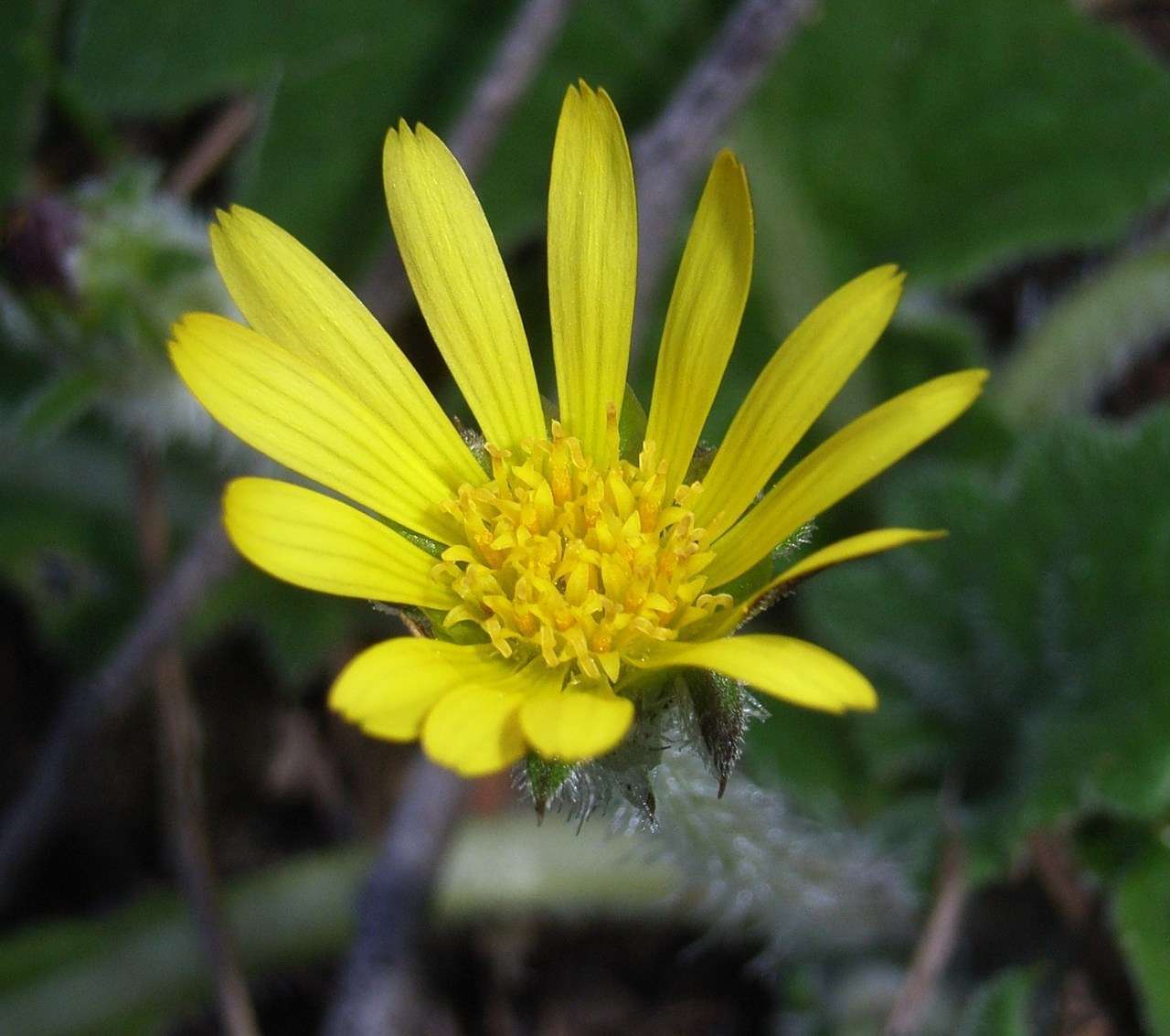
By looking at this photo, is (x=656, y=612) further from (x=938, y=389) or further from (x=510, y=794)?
(x=510, y=794)

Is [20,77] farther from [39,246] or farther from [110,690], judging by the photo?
[110,690]

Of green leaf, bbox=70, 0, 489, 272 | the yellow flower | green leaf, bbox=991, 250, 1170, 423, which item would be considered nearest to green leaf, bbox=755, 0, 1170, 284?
green leaf, bbox=991, 250, 1170, 423

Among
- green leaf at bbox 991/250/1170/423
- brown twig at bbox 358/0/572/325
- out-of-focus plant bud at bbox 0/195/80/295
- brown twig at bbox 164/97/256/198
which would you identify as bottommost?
out-of-focus plant bud at bbox 0/195/80/295

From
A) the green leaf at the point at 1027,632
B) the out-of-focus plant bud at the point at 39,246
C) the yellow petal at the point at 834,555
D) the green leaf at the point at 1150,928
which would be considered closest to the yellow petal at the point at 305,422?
the yellow petal at the point at 834,555

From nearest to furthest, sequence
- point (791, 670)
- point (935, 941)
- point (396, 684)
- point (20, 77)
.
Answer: point (791, 670) → point (396, 684) → point (935, 941) → point (20, 77)

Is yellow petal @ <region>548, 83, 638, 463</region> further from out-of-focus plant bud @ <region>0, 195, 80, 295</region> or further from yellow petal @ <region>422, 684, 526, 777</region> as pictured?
out-of-focus plant bud @ <region>0, 195, 80, 295</region>

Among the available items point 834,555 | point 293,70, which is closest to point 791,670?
point 834,555

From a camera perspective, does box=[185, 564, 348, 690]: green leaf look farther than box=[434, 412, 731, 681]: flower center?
Yes
